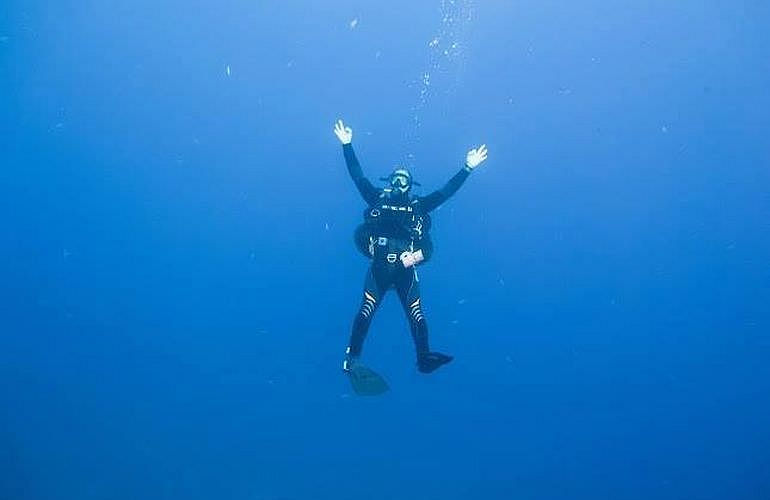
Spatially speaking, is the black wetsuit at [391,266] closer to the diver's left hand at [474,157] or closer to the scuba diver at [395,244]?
the scuba diver at [395,244]

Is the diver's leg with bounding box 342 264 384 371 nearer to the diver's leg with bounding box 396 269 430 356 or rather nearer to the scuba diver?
the scuba diver

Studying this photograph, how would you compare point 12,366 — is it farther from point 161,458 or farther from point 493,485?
point 493,485

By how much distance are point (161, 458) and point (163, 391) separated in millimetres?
4279

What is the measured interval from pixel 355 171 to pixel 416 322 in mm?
2246

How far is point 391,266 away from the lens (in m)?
7.08

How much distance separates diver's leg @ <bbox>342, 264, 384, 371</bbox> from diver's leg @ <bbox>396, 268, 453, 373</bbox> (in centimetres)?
35

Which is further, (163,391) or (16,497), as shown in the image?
(163,391)

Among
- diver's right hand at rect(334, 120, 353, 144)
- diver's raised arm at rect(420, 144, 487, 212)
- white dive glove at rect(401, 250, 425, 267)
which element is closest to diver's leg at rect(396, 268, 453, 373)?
white dive glove at rect(401, 250, 425, 267)

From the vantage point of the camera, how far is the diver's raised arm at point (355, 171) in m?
7.07

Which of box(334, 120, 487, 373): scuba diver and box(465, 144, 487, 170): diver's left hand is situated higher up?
box(465, 144, 487, 170): diver's left hand

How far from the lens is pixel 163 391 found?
25.1 metres

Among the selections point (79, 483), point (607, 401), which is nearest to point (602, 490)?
point (607, 401)

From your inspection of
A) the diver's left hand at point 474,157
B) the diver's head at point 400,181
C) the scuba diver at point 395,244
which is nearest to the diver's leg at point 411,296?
the scuba diver at point 395,244

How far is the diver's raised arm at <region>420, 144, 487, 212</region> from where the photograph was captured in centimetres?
704
